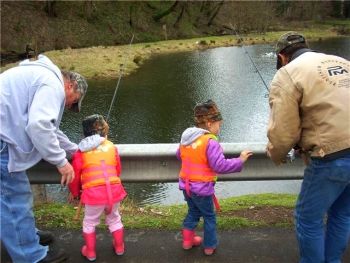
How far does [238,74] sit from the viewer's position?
2136 cm

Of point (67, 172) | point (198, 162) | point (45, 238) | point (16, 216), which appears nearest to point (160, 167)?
point (198, 162)

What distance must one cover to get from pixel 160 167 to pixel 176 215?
672mm

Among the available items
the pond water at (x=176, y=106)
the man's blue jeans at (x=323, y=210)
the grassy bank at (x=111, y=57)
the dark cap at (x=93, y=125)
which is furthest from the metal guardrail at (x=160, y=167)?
the grassy bank at (x=111, y=57)

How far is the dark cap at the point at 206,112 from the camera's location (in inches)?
148

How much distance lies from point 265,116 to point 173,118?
2.62 m

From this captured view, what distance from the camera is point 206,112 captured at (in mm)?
3766

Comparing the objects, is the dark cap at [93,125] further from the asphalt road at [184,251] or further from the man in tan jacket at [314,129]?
the man in tan jacket at [314,129]

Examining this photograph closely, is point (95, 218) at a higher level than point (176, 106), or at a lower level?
higher

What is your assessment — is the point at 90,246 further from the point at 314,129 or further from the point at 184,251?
the point at 314,129

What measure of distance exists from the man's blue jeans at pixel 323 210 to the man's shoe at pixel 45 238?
2.06 metres

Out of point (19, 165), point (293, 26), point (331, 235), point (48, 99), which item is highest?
point (48, 99)

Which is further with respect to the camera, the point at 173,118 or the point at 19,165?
the point at 173,118

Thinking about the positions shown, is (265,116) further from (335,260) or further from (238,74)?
(335,260)

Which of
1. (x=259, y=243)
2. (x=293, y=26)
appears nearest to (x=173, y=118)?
(x=259, y=243)
